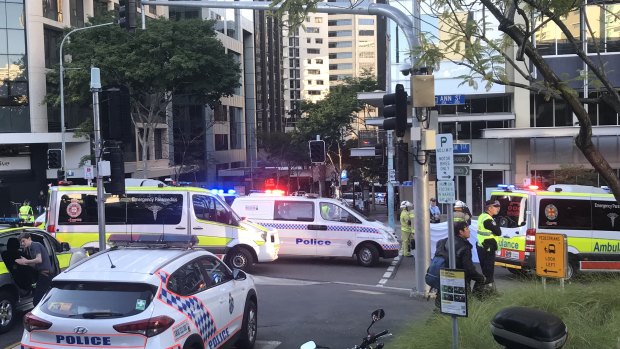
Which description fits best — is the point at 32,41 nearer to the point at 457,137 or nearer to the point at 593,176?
the point at 457,137

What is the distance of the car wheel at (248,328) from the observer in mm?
7488

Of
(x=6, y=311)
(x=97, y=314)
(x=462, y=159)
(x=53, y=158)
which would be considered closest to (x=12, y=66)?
(x=53, y=158)

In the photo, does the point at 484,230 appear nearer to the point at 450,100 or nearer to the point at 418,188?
the point at 418,188

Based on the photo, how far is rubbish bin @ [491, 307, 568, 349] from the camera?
337cm

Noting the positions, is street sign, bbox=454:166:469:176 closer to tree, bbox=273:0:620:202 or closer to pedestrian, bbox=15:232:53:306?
tree, bbox=273:0:620:202

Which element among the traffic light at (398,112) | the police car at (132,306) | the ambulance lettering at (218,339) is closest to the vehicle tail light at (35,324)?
the police car at (132,306)

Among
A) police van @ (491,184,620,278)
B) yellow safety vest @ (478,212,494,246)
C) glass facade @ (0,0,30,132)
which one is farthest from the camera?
glass facade @ (0,0,30,132)

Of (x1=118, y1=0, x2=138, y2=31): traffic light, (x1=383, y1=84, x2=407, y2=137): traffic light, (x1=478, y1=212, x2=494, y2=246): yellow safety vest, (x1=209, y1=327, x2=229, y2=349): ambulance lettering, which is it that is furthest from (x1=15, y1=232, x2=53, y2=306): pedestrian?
(x1=478, y1=212, x2=494, y2=246): yellow safety vest

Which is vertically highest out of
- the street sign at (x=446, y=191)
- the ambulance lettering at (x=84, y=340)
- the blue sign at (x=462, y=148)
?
the blue sign at (x=462, y=148)

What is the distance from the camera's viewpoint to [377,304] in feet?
35.0

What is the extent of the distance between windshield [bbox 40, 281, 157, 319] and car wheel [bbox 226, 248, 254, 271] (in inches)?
374

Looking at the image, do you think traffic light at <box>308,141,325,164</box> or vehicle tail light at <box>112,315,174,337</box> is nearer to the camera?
vehicle tail light at <box>112,315,174,337</box>

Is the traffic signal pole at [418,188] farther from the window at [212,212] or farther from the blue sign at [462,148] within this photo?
the window at [212,212]

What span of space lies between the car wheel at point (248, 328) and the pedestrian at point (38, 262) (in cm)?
313
